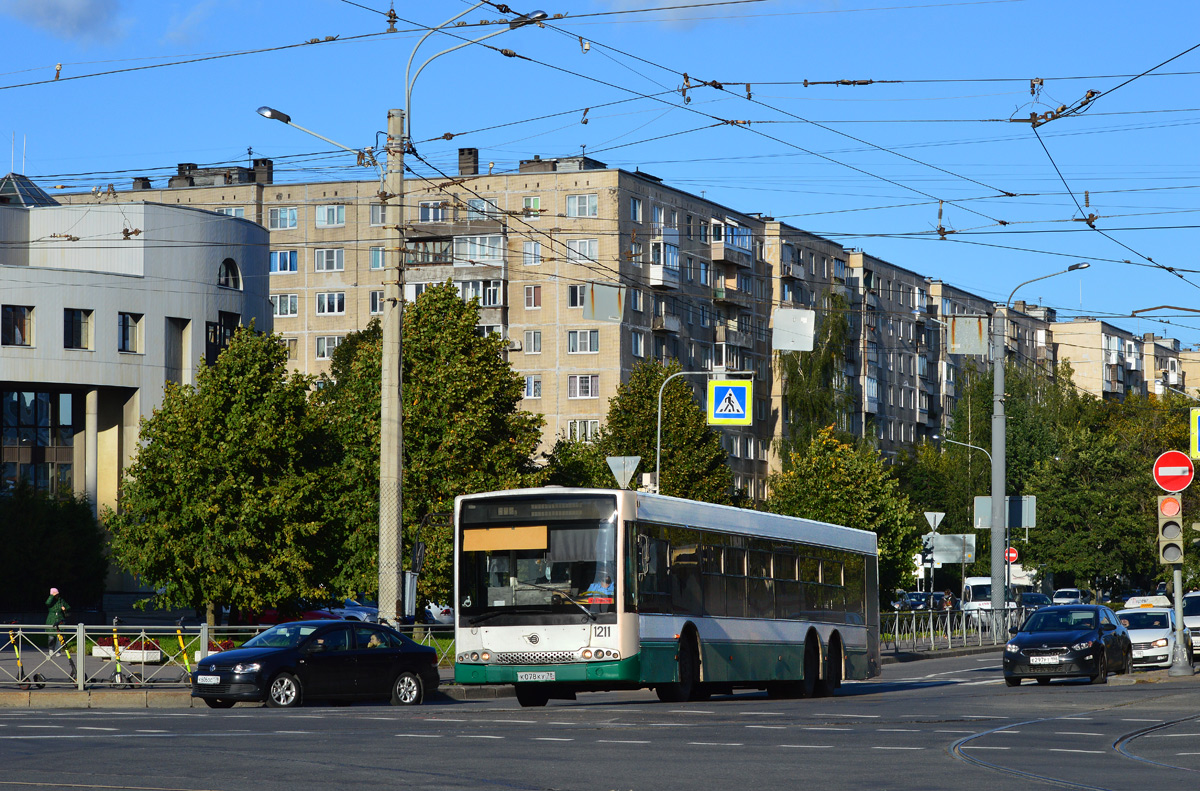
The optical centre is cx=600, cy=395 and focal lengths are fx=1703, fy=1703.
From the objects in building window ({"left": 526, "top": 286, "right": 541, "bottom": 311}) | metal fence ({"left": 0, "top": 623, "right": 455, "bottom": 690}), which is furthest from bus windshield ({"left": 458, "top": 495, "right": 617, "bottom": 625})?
building window ({"left": 526, "top": 286, "right": 541, "bottom": 311})

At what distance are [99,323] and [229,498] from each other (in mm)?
26801

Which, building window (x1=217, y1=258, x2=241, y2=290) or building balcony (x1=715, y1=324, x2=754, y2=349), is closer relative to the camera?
building window (x1=217, y1=258, x2=241, y2=290)

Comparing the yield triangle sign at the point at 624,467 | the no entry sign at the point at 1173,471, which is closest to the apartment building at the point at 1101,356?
the yield triangle sign at the point at 624,467

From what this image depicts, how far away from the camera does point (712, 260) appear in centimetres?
8881

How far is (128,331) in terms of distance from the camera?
63.1 m

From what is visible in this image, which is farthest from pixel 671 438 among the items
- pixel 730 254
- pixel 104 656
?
pixel 104 656

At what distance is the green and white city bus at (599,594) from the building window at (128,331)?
43.8 metres

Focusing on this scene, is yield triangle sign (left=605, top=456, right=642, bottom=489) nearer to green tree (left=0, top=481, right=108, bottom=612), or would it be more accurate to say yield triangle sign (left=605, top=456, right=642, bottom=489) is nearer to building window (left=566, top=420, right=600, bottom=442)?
green tree (left=0, top=481, right=108, bottom=612)

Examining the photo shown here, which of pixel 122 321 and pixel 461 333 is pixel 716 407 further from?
pixel 122 321

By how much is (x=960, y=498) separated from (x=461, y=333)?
53.9 m

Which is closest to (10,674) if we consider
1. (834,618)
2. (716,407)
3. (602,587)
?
(602,587)

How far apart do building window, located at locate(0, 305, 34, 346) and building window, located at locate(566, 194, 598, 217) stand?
30562mm

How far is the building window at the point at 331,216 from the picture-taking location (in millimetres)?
92312

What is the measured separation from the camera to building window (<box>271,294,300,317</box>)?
92750mm
